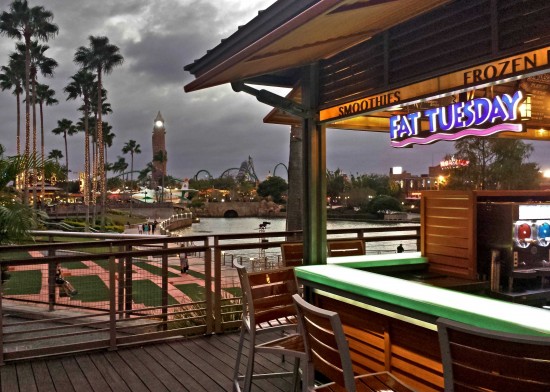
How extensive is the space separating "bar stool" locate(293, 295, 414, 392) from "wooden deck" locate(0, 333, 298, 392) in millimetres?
1596

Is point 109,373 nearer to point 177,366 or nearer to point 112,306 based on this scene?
point 177,366

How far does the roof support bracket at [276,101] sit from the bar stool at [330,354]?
93.2 inches

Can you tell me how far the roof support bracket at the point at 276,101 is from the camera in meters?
4.09

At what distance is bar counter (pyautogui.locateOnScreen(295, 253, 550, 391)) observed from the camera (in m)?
2.23

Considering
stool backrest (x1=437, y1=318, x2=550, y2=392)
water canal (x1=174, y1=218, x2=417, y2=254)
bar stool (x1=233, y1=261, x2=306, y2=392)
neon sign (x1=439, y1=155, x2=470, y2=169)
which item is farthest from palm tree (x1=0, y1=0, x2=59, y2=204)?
stool backrest (x1=437, y1=318, x2=550, y2=392)

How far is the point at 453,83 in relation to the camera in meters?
2.99

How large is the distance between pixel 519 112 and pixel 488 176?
25033 mm

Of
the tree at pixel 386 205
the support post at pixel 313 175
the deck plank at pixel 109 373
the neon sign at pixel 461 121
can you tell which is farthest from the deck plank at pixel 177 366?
the tree at pixel 386 205

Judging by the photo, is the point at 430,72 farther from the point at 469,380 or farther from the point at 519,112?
the point at 469,380

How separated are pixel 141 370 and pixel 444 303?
272 centimetres

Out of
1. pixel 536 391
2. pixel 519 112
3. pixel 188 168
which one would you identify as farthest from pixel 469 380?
pixel 188 168

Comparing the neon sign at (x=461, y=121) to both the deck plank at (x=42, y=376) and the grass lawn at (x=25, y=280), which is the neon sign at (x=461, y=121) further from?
the grass lawn at (x=25, y=280)

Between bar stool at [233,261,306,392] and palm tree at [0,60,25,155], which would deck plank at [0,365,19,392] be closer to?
bar stool at [233,261,306,392]

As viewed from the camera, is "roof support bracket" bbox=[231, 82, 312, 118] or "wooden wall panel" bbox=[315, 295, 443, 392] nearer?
"wooden wall panel" bbox=[315, 295, 443, 392]
